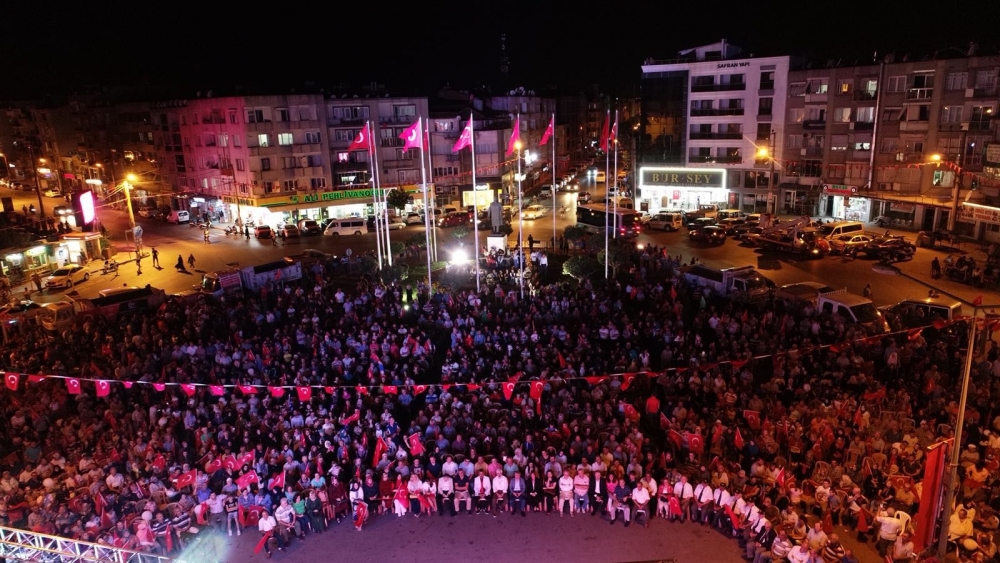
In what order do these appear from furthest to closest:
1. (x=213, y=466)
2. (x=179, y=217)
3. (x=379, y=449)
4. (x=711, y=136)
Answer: (x=179, y=217), (x=711, y=136), (x=379, y=449), (x=213, y=466)

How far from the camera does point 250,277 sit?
3288cm

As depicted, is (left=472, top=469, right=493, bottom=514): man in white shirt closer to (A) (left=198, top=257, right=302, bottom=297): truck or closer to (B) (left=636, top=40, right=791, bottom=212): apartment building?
(A) (left=198, top=257, right=302, bottom=297): truck

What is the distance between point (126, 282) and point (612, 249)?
27320mm

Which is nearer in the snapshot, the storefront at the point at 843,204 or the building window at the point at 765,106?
the storefront at the point at 843,204

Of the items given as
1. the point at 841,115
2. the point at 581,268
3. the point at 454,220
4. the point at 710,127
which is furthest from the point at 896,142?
the point at 454,220

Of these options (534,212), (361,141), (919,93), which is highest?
(919,93)

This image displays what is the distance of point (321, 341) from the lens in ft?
71.9

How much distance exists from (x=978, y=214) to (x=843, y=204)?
451 inches

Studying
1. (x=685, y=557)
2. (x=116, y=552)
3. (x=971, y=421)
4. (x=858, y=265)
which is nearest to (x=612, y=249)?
(x=858, y=265)

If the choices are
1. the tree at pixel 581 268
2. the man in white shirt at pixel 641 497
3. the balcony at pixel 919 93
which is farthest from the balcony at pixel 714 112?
the man in white shirt at pixel 641 497

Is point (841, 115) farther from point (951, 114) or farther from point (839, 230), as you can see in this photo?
point (839, 230)

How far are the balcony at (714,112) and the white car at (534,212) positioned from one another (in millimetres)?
15037

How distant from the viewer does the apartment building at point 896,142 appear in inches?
1687

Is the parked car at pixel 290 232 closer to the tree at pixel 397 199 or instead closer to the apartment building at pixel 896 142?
the tree at pixel 397 199
